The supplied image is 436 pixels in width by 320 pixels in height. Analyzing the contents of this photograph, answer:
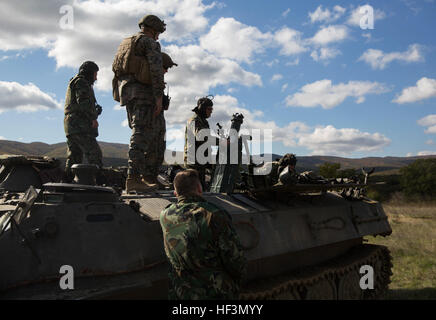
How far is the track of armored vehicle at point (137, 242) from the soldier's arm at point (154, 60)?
67.4 inches

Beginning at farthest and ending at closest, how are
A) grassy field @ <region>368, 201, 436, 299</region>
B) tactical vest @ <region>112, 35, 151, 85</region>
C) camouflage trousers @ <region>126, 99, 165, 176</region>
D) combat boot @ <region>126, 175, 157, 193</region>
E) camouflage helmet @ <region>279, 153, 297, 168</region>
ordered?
grassy field @ <region>368, 201, 436, 299</region> → camouflage helmet @ <region>279, 153, 297, 168</region> → tactical vest @ <region>112, 35, 151, 85</region> → camouflage trousers @ <region>126, 99, 165, 176</region> → combat boot @ <region>126, 175, 157, 193</region>

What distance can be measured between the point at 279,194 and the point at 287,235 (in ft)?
2.46

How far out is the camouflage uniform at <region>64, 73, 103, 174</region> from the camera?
7543 mm

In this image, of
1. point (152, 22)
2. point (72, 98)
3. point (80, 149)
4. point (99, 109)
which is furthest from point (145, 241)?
point (99, 109)

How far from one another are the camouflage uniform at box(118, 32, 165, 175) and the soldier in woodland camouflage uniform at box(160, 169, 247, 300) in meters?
2.79

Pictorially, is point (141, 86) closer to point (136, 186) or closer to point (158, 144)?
point (158, 144)

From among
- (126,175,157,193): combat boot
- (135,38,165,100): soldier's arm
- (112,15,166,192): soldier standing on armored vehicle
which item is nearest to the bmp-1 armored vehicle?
(126,175,157,193): combat boot

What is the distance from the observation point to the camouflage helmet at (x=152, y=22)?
6246 millimetres

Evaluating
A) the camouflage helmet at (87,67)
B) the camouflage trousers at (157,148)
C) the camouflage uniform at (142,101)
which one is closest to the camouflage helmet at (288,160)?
the camouflage trousers at (157,148)

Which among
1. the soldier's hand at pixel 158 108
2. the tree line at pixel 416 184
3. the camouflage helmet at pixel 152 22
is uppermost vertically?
the camouflage helmet at pixel 152 22

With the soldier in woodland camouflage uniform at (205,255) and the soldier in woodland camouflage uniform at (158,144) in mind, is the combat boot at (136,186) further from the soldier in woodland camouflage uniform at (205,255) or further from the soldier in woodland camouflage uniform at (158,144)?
the soldier in woodland camouflage uniform at (205,255)

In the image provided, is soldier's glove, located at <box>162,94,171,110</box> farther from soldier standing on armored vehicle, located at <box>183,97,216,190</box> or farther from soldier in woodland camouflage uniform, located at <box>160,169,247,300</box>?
soldier in woodland camouflage uniform, located at <box>160,169,247,300</box>

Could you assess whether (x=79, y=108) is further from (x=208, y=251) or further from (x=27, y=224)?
(x=208, y=251)
